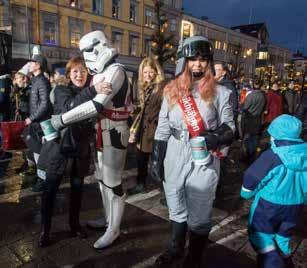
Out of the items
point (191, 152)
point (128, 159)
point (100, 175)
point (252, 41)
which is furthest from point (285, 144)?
point (252, 41)

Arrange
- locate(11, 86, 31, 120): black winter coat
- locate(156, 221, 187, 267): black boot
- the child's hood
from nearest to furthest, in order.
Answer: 1. the child's hood
2. locate(156, 221, 187, 267): black boot
3. locate(11, 86, 31, 120): black winter coat

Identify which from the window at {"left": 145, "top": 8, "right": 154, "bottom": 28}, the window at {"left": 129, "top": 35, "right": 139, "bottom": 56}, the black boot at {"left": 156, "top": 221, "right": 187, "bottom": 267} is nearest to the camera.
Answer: the black boot at {"left": 156, "top": 221, "right": 187, "bottom": 267}

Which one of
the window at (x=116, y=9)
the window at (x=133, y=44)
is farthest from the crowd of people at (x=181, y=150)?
the window at (x=133, y=44)

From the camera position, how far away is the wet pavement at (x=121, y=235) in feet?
8.72

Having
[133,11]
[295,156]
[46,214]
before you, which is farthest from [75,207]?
[133,11]

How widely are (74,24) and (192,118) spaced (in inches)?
881

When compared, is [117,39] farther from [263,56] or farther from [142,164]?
[263,56]

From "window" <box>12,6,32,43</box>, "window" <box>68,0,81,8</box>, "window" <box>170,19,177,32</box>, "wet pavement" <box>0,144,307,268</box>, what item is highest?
"window" <box>170,19,177,32</box>

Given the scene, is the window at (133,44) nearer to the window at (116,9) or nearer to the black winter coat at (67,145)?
the window at (116,9)

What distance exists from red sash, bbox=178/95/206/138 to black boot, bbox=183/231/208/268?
2.91 feet

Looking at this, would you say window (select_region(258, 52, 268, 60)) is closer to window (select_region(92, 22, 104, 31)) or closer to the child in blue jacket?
window (select_region(92, 22, 104, 31))

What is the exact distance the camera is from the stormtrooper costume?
2377mm

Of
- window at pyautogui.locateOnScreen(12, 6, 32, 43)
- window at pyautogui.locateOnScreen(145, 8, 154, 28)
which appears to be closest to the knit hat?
window at pyautogui.locateOnScreen(12, 6, 32, 43)

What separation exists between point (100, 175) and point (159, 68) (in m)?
1.99
